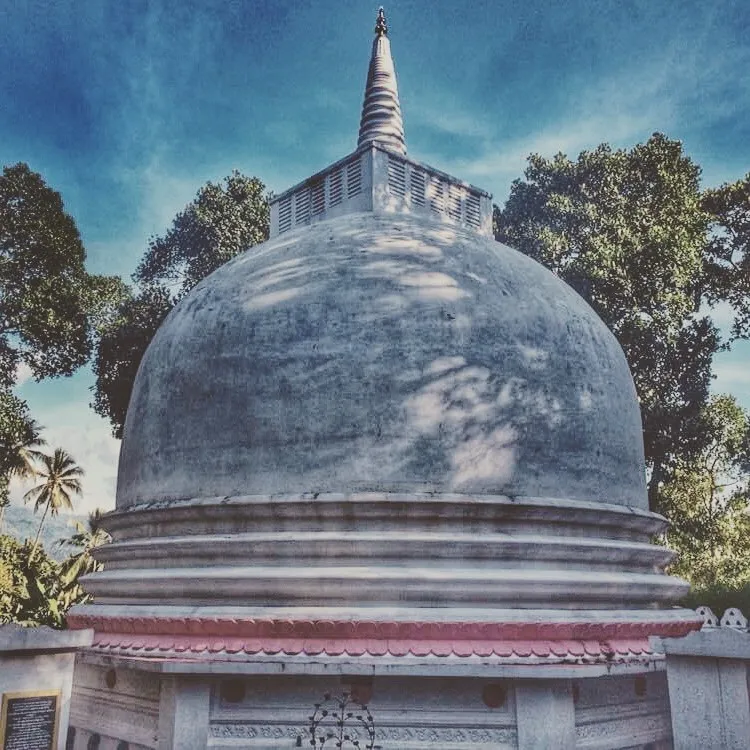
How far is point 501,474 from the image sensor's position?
8.59 metres

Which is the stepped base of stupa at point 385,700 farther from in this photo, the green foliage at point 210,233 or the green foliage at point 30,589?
the green foliage at point 210,233

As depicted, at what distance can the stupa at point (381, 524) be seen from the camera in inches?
285

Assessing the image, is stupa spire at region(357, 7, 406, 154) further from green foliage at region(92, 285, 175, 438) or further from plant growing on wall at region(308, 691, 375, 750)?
green foliage at region(92, 285, 175, 438)

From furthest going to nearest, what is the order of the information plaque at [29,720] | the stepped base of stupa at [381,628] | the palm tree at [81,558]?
the palm tree at [81,558] → the information plaque at [29,720] → the stepped base of stupa at [381,628]

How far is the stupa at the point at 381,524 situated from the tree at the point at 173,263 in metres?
14.2

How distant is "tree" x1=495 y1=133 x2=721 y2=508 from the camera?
836 inches

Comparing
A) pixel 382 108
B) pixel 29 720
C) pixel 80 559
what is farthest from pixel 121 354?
pixel 29 720

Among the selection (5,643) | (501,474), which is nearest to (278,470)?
(501,474)

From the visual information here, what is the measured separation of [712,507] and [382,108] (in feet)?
46.3

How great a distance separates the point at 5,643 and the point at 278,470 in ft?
10.2

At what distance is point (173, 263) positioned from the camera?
28250mm

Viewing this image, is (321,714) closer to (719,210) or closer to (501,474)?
(501,474)

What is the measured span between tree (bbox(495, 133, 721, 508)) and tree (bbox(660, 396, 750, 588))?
435 mm

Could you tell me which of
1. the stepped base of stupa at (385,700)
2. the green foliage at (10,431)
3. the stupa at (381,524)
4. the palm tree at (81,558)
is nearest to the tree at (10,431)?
the green foliage at (10,431)
